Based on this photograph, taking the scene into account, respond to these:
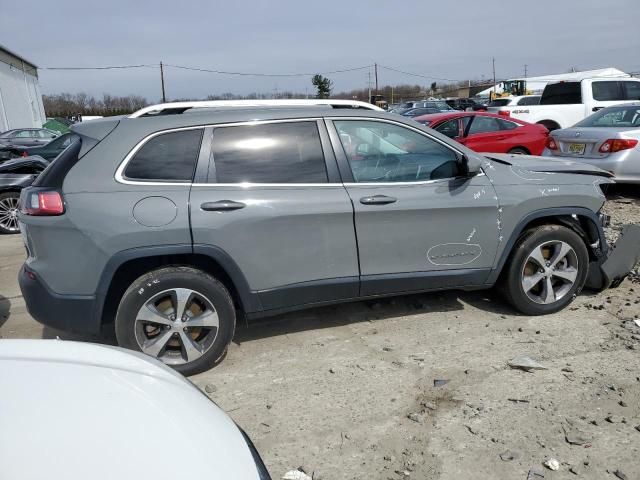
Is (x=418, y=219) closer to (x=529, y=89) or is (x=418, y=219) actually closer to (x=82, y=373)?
(x=82, y=373)

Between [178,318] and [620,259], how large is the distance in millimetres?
3748

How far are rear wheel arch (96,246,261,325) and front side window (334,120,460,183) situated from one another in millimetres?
1199

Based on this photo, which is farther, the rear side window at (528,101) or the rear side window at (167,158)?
the rear side window at (528,101)

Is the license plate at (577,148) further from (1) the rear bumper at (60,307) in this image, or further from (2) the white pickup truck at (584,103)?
(1) the rear bumper at (60,307)

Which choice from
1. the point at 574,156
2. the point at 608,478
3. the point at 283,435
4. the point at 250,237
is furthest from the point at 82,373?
the point at 574,156

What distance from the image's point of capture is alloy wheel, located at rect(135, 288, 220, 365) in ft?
11.1

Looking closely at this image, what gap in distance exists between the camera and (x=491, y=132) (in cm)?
1036

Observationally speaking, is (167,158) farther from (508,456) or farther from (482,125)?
(482,125)

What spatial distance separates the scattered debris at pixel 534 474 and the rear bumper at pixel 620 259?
2552mm

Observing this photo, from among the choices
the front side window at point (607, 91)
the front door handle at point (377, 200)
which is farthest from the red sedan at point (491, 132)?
the front door handle at point (377, 200)

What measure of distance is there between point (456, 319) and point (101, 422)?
10.7 ft

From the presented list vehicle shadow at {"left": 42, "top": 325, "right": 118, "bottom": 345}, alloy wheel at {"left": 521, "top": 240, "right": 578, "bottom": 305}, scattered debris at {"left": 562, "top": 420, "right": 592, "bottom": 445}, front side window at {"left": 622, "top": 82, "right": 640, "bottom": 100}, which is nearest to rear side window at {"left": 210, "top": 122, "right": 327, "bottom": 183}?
vehicle shadow at {"left": 42, "top": 325, "right": 118, "bottom": 345}

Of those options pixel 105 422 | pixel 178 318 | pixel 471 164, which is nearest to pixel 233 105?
pixel 178 318

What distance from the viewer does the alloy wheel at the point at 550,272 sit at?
4191mm
